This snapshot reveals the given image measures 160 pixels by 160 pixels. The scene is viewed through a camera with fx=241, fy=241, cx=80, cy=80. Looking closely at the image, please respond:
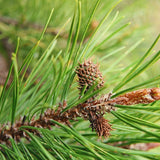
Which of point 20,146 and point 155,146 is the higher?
point 20,146

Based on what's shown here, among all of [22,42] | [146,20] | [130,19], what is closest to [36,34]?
[22,42]

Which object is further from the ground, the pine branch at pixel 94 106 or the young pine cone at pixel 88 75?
the young pine cone at pixel 88 75

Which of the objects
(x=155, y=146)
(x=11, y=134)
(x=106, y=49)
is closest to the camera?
(x=11, y=134)

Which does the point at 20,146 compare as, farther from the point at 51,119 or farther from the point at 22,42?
the point at 22,42

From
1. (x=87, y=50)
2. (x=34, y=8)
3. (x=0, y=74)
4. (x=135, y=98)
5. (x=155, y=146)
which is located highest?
(x=34, y=8)

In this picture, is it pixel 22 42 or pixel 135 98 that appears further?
pixel 22 42

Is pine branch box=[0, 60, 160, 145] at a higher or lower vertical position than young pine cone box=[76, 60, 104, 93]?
lower

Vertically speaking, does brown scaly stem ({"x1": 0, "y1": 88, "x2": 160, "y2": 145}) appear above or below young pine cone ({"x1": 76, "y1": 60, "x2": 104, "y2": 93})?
below

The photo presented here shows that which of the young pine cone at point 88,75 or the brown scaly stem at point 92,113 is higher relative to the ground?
the young pine cone at point 88,75

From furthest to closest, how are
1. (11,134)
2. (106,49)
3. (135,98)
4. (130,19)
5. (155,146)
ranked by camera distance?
(130,19), (106,49), (155,146), (11,134), (135,98)
